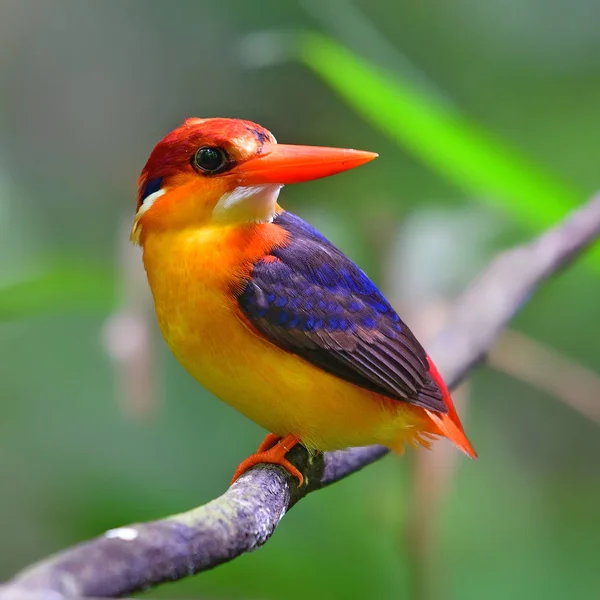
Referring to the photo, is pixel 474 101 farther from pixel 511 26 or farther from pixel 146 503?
pixel 146 503

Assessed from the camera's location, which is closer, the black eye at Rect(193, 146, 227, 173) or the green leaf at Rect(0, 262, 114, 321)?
the black eye at Rect(193, 146, 227, 173)

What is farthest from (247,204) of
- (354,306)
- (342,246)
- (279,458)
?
(342,246)

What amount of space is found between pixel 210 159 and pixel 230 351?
355mm

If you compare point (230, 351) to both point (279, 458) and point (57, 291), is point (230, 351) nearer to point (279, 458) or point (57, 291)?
point (279, 458)

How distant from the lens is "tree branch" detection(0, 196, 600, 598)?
0.77 m

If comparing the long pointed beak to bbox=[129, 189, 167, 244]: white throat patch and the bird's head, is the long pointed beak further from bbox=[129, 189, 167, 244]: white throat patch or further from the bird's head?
bbox=[129, 189, 167, 244]: white throat patch

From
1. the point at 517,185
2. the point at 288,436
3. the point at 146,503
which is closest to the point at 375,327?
the point at 288,436

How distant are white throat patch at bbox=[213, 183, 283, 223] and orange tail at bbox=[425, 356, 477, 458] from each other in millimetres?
490

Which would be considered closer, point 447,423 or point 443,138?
point 447,423

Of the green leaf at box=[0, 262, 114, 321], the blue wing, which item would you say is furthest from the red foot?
the green leaf at box=[0, 262, 114, 321]

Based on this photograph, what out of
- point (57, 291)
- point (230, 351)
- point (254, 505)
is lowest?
point (254, 505)

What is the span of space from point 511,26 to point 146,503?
293cm

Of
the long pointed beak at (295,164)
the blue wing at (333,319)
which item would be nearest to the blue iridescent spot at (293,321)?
the blue wing at (333,319)

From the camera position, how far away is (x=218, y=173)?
160cm
